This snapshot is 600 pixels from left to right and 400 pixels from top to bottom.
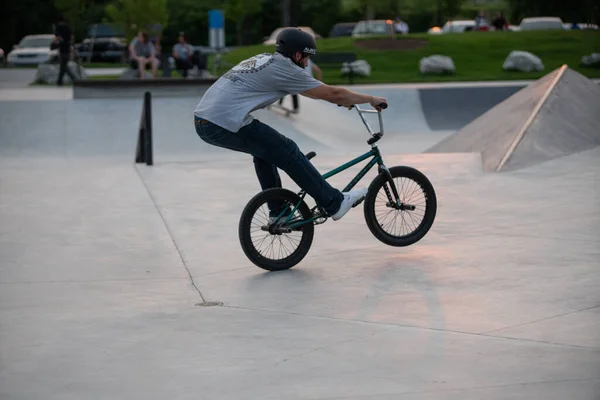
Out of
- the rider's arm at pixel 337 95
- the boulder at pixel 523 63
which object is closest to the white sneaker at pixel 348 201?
the rider's arm at pixel 337 95

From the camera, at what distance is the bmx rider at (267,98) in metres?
7.40

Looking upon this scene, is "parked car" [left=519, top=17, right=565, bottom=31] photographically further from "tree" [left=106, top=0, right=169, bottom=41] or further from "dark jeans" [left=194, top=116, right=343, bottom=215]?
"dark jeans" [left=194, top=116, right=343, bottom=215]

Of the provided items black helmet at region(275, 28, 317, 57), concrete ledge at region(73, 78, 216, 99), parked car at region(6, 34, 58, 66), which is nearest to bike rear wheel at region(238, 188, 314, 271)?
black helmet at region(275, 28, 317, 57)

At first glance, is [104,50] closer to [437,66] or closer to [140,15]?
[140,15]

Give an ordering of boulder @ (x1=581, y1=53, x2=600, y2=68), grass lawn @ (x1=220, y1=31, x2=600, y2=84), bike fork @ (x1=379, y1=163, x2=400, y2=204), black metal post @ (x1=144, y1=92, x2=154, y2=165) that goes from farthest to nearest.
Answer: boulder @ (x1=581, y1=53, x2=600, y2=68), grass lawn @ (x1=220, y1=31, x2=600, y2=84), black metal post @ (x1=144, y1=92, x2=154, y2=165), bike fork @ (x1=379, y1=163, x2=400, y2=204)

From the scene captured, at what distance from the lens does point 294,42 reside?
24.3 feet

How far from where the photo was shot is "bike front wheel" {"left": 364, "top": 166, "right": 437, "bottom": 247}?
8.09 metres

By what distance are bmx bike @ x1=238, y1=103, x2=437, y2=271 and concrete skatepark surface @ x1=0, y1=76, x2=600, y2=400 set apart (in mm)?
158

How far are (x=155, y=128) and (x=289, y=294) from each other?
12.7 m

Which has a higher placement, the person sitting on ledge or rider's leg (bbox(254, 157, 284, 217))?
rider's leg (bbox(254, 157, 284, 217))

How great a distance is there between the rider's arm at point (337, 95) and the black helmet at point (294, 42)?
27cm

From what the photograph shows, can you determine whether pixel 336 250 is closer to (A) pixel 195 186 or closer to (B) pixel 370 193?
(B) pixel 370 193

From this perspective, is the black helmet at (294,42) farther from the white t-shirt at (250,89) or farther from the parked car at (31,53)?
the parked car at (31,53)

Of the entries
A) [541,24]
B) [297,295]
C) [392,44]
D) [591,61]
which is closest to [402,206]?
[297,295]
